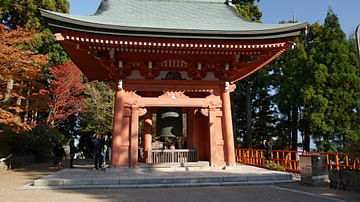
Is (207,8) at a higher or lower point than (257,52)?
higher

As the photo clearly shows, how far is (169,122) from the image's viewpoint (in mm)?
9203

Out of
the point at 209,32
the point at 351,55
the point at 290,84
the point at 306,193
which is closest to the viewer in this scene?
the point at 306,193

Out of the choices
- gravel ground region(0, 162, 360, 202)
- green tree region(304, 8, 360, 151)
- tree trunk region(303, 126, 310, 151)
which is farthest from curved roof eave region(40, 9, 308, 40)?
tree trunk region(303, 126, 310, 151)

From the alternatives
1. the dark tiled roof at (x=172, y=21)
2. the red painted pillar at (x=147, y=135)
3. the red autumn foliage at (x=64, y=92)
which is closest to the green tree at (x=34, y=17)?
the red autumn foliage at (x=64, y=92)

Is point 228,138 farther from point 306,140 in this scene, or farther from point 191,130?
point 306,140

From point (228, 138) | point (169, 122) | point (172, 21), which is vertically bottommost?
point (228, 138)

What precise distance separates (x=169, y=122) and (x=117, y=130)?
2037 millimetres

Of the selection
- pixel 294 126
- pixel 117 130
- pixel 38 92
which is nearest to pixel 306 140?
pixel 294 126

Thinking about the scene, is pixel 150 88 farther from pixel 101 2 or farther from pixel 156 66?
pixel 101 2

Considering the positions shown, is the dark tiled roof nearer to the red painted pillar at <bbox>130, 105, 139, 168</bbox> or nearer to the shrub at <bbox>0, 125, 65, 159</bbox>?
the red painted pillar at <bbox>130, 105, 139, 168</bbox>

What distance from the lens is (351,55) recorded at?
53.8ft

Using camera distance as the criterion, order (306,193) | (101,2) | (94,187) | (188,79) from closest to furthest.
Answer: (306,193)
(94,187)
(188,79)
(101,2)

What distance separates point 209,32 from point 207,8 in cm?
413

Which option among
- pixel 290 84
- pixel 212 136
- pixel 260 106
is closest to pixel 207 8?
pixel 212 136
